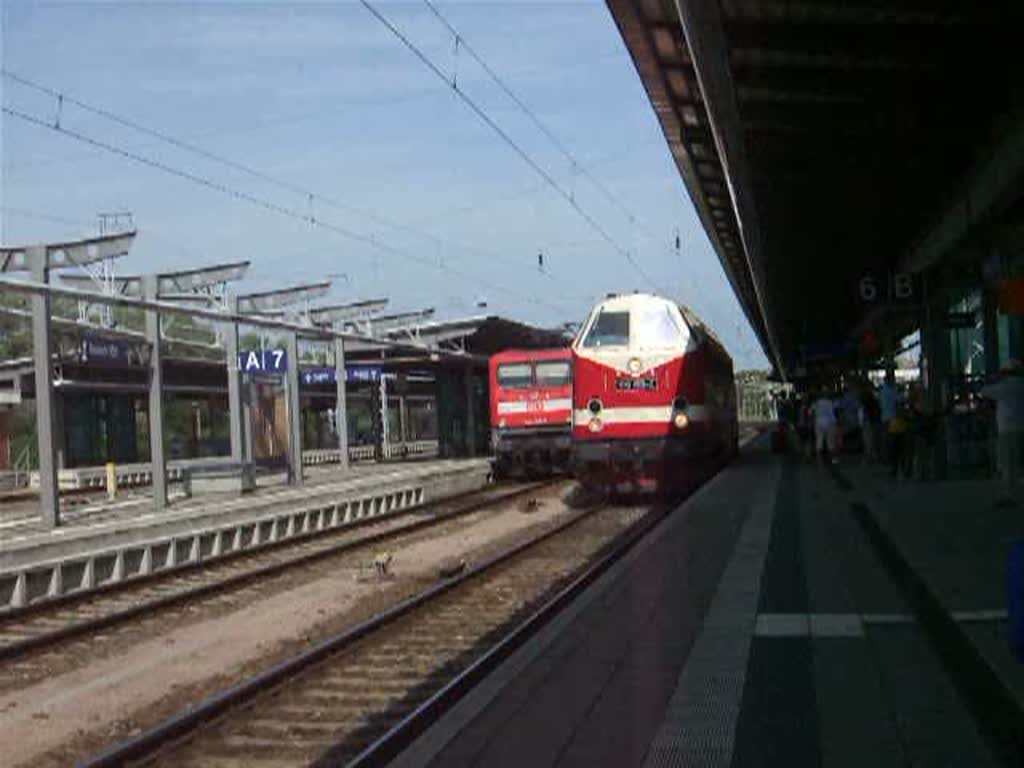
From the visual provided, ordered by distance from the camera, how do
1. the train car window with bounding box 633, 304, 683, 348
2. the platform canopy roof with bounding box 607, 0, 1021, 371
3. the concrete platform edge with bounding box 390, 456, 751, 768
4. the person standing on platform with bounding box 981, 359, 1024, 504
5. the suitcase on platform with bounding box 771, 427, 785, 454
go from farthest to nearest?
the suitcase on platform with bounding box 771, 427, 785, 454, the train car window with bounding box 633, 304, 683, 348, the person standing on platform with bounding box 981, 359, 1024, 504, the platform canopy roof with bounding box 607, 0, 1021, 371, the concrete platform edge with bounding box 390, 456, 751, 768

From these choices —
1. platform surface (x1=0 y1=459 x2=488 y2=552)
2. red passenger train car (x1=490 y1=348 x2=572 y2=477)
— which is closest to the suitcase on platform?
red passenger train car (x1=490 y1=348 x2=572 y2=477)

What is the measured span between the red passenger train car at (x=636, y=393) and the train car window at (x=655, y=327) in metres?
0.02

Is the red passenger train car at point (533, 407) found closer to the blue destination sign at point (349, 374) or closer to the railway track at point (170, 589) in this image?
the blue destination sign at point (349, 374)

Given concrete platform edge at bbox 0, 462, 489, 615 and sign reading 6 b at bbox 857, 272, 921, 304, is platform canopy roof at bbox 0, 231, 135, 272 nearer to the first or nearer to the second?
concrete platform edge at bbox 0, 462, 489, 615

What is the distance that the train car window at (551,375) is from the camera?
3008 cm

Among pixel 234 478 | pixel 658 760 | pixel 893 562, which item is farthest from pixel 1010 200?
pixel 234 478

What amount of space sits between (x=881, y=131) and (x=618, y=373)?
5.83m

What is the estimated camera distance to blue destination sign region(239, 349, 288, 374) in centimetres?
2512

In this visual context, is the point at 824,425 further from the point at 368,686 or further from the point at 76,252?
the point at 368,686

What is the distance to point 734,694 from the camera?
6730 millimetres

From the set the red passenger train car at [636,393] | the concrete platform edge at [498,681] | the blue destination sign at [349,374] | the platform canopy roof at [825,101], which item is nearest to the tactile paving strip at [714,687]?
the concrete platform edge at [498,681]

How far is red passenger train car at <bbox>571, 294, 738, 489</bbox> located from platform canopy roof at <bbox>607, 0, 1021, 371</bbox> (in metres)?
2.19

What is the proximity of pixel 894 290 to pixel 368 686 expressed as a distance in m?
15.5

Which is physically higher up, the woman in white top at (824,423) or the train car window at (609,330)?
the train car window at (609,330)
